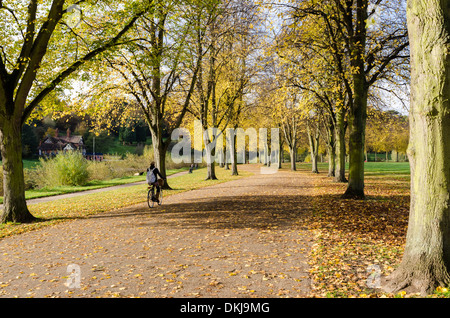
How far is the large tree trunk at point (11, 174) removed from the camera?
10.5 metres

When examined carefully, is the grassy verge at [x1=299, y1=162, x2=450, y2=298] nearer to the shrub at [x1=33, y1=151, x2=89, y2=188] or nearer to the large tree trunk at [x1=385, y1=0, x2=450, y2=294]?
the large tree trunk at [x1=385, y1=0, x2=450, y2=294]

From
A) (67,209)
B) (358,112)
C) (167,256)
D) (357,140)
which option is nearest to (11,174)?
(67,209)

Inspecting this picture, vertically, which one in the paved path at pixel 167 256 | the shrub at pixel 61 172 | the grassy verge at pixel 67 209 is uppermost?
the shrub at pixel 61 172

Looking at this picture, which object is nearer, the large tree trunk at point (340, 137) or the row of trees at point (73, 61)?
the row of trees at point (73, 61)

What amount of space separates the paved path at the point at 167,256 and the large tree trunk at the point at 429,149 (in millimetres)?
1568

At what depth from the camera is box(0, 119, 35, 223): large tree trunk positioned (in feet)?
34.4

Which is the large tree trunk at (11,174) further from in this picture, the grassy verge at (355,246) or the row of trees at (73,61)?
the grassy verge at (355,246)

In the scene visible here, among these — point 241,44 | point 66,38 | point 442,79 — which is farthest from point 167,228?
point 241,44

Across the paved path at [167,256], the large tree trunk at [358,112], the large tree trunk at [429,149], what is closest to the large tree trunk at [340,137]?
the large tree trunk at [358,112]

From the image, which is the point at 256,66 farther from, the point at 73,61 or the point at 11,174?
the point at 11,174

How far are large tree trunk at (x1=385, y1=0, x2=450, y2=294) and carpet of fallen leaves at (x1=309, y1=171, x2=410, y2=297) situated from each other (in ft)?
1.64

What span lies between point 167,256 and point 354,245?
386 centimetres

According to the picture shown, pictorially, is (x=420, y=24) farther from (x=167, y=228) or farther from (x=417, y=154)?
(x=167, y=228)
